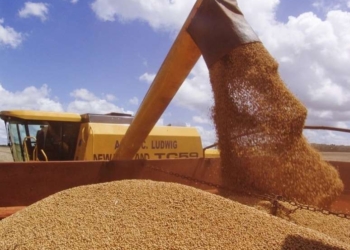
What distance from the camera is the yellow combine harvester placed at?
494 centimetres

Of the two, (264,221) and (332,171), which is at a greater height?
(332,171)

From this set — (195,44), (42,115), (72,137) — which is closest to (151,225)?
(195,44)

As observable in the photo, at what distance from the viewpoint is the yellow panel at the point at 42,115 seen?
5113 mm

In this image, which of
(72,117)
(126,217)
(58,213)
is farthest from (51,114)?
(126,217)

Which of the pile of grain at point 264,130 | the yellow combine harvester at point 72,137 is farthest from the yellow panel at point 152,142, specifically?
the pile of grain at point 264,130

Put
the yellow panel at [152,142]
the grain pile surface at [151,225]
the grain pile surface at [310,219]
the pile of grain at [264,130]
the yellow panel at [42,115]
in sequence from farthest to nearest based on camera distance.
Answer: the yellow panel at [42,115] < the yellow panel at [152,142] < the pile of grain at [264,130] < the grain pile surface at [310,219] < the grain pile surface at [151,225]

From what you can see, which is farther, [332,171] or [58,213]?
[332,171]

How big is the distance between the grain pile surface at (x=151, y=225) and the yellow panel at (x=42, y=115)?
7.52 ft

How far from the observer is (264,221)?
8.28 ft

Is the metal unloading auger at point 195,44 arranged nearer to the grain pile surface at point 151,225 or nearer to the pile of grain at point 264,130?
the pile of grain at point 264,130

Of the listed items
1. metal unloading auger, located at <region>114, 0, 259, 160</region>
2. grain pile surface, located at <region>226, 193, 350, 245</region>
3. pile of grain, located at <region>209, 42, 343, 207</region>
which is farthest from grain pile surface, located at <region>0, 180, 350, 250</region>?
metal unloading auger, located at <region>114, 0, 259, 160</region>

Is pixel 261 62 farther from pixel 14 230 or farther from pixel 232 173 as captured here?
pixel 14 230

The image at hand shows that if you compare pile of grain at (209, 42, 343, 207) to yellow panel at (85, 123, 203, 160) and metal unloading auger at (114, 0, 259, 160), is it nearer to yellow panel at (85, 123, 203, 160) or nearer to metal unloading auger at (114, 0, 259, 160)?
metal unloading auger at (114, 0, 259, 160)

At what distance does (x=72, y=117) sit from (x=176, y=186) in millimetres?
2612
